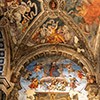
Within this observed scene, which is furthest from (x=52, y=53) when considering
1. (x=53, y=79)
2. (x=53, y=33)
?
(x=53, y=79)

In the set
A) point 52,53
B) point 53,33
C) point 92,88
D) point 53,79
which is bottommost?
point 92,88

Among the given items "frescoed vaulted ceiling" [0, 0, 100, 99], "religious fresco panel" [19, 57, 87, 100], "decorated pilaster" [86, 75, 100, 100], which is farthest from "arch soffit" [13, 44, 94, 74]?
"decorated pilaster" [86, 75, 100, 100]

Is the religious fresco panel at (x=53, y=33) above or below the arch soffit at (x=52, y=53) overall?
above

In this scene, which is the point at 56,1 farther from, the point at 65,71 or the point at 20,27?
the point at 65,71

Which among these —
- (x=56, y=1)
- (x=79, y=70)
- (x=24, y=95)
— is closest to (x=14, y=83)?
(x=24, y=95)

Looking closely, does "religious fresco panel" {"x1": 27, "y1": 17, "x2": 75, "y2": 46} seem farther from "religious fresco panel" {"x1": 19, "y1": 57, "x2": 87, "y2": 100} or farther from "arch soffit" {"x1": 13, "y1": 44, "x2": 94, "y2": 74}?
"religious fresco panel" {"x1": 19, "y1": 57, "x2": 87, "y2": 100}

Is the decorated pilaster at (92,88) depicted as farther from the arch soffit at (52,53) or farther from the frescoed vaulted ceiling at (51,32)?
the arch soffit at (52,53)

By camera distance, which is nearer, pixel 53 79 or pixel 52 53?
pixel 53 79

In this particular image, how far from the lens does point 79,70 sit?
50.0ft

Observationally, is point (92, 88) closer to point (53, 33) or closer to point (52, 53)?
point (52, 53)

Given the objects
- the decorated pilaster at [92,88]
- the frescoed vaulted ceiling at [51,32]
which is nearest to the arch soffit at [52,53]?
the frescoed vaulted ceiling at [51,32]

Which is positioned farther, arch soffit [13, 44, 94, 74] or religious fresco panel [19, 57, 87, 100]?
arch soffit [13, 44, 94, 74]

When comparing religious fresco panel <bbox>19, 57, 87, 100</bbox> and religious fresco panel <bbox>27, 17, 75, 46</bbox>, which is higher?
religious fresco panel <bbox>27, 17, 75, 46</bbox>

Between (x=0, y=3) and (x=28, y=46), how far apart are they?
2743 millimetres
